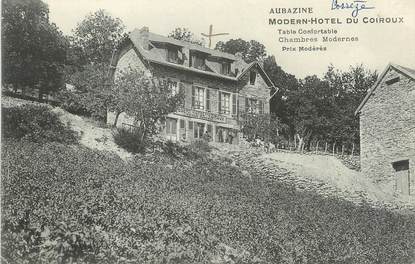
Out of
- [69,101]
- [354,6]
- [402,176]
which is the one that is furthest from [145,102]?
[402,176]

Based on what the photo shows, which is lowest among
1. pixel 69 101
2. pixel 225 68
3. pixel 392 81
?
pixel 69 101

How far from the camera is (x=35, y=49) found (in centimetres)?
2325

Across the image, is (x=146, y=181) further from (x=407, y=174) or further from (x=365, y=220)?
(x=407, y=174)

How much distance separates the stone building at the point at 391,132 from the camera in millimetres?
19359

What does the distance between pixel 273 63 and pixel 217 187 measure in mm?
21969

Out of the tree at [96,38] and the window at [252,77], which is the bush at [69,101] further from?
the window at [252,77]

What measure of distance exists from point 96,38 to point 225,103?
495 inches

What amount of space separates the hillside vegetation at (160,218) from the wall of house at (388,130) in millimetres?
4355

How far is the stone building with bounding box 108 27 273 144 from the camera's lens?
23.8m

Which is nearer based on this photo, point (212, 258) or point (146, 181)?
point (212, 258)

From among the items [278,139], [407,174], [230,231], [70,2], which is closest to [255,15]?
[70,2]

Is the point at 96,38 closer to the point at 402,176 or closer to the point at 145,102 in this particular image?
the point at 145,102

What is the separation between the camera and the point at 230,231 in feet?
35.1

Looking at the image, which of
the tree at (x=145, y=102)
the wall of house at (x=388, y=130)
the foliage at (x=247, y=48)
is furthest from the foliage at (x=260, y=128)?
the foliage at (x=247, y=48)
